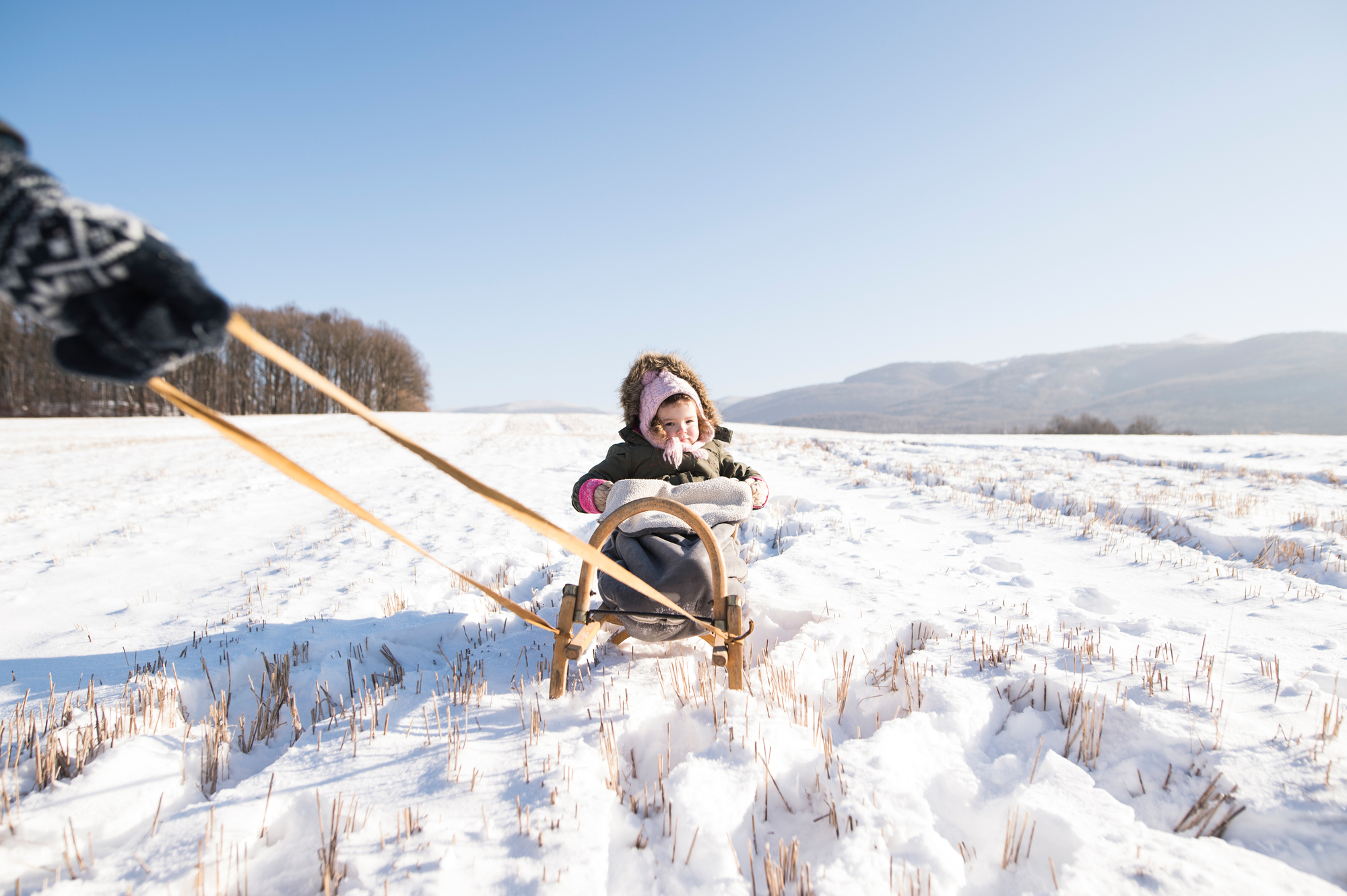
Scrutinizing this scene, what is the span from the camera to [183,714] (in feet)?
6.89

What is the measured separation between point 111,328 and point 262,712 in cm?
180

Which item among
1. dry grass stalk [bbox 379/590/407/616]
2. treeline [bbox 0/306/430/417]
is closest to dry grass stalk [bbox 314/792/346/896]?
dry grass stalk [bbox 379/590/407/616]

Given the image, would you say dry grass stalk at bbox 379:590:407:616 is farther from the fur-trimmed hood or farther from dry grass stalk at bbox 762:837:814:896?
dry grass stalk at bbox 762:837:814:896

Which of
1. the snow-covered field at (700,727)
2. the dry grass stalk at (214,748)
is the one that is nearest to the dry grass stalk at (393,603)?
the snow-covered field at (700,727)

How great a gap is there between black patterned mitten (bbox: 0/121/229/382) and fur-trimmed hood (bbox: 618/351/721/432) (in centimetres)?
245

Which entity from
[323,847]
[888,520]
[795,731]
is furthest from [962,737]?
[888,520]

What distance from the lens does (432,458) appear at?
4.72 feet

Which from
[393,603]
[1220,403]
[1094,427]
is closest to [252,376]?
[393,603]

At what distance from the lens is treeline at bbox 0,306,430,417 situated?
90.0 feet

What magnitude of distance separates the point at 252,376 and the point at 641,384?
1637 inches

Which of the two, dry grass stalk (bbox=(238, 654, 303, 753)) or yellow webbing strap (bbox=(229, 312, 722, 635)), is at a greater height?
yellow webbing strap (bbox=(229, 312, 722, 635))

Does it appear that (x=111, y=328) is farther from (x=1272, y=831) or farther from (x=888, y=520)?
(x=888, y=520)

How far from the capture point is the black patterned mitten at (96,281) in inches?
34.5

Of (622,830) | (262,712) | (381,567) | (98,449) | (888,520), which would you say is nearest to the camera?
(622,830)
